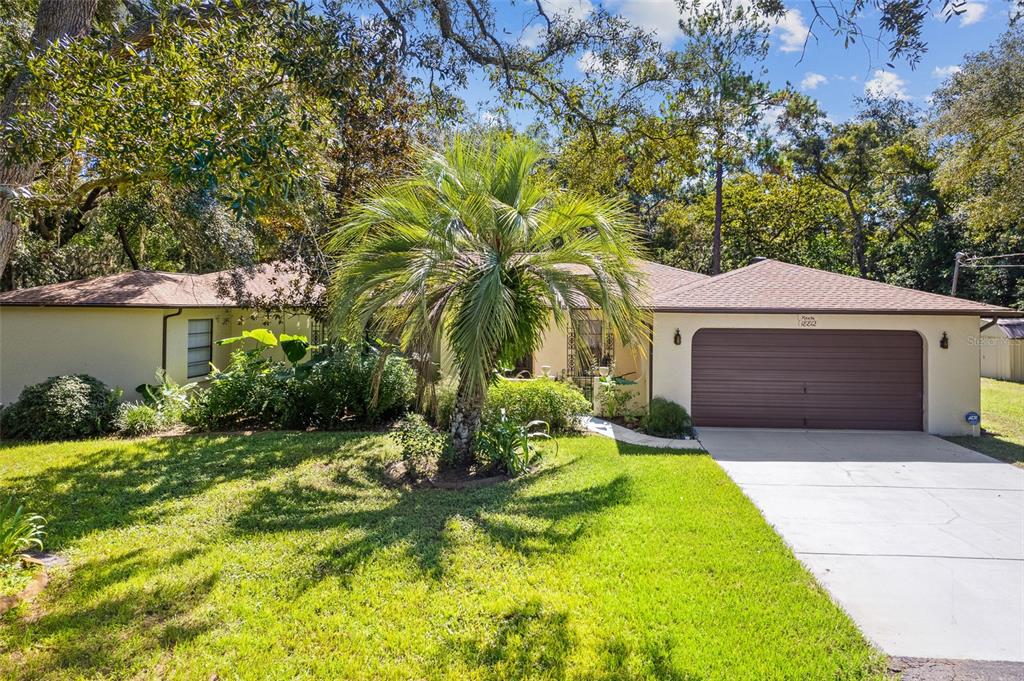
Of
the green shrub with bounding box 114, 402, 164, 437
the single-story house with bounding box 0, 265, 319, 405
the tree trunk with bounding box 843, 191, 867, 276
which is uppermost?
the tree trunk with bounding box 843, 191, 867, 276

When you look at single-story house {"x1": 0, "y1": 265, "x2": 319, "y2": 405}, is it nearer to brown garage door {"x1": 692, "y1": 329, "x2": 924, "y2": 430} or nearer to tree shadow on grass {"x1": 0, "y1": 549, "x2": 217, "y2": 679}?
tree shadow on grass {"x1": 0, "y1": 549, "x2": 217, "y2": 679}

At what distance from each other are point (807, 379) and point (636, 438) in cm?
405

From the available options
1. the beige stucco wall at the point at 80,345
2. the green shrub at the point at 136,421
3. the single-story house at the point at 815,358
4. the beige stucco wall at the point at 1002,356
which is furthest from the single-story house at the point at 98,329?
the beige stucco wall at the point at 1002,356

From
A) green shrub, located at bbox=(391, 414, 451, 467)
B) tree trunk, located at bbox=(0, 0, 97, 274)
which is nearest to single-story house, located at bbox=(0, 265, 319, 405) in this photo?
green shrub, located at bbox=(391, 414, 451, 467)

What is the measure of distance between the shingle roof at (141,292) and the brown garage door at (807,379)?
31.5 feet

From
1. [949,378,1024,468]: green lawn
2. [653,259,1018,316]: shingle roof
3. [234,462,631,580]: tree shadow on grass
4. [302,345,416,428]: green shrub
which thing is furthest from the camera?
[302,345,416,428]: green shrub

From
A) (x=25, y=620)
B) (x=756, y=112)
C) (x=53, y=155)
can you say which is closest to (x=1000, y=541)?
(x=756, y=112)

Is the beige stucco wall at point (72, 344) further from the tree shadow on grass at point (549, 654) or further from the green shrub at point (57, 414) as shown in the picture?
the tree shadow on grass at point (549, 654)

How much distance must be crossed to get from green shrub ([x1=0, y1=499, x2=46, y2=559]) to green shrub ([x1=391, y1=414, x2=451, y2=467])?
13.1 feet

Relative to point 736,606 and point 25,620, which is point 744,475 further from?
point 25,620

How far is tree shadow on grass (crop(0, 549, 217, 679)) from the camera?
3.53 meters

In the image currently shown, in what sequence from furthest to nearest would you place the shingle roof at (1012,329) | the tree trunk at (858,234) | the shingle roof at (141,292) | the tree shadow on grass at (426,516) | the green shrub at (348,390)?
the tree trunk at (858,234) → the shingle roof at (1012,329) → the shingle roof at (141,292) → the green shrub at (348,390) → the tree shadow on grass at (426,516)

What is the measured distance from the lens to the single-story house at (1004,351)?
20422 mm

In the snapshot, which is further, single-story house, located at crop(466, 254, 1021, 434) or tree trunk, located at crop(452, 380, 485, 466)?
single-story house, located at crop(466, 254, 1021, 434)
